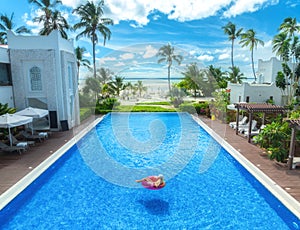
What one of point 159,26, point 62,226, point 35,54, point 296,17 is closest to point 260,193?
point 62,226

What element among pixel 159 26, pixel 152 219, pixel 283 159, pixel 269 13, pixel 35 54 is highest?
pixel 269 13

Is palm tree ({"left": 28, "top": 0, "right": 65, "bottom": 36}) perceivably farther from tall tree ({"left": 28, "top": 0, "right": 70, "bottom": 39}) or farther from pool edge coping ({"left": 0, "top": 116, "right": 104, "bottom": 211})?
pool edge coping ({"left": 0, "top": 116, "right": 104, "bottom": 211})

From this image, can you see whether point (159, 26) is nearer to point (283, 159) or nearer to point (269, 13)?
point (269, 13)

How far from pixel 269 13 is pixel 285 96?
1115cm

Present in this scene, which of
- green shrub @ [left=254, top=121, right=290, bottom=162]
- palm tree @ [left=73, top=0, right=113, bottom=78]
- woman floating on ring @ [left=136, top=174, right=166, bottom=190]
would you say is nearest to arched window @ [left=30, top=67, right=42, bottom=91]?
woman floating on ring @ [left=136, top=174, right=166, bottom=190]

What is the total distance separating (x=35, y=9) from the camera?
25297 mm

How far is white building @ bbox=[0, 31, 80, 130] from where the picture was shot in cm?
1474

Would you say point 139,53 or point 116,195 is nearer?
point 116,195

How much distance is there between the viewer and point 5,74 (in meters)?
15.0

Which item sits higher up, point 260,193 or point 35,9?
point 35,9

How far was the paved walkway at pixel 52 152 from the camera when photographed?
26.1 feet

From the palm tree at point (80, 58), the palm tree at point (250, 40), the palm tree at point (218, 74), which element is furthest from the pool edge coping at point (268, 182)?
the palm tree at point (250, 40)

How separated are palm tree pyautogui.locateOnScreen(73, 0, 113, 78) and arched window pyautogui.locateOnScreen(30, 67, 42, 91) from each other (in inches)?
560

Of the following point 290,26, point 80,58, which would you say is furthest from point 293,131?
point 80,58
